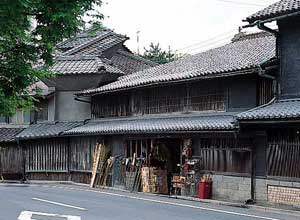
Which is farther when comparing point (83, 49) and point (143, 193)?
point (83, 49)

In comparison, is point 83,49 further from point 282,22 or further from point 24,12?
point 24,12

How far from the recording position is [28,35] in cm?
750

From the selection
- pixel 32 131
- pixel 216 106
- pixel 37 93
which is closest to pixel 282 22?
pixel 216 106

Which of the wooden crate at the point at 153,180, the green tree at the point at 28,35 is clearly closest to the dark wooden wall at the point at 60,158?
the wooden crate at the point at 153,180

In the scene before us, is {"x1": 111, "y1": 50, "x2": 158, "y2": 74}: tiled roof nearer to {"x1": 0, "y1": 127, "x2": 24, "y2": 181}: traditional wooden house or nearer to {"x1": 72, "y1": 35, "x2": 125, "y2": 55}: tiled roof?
{"x1": 72, "y1": 35, "x2": 125, "y2": 55}: tiled roof

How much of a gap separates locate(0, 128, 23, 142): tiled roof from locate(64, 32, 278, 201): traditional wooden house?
6.76 m

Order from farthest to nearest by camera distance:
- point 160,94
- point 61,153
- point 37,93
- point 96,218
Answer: point 61,153, point 160,94, point 96,218, point 37,93

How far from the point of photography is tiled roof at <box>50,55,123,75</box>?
1242 inches

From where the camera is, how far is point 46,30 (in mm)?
6965

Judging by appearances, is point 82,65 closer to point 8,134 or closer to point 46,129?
point 46,129

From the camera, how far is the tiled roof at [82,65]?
104 ft

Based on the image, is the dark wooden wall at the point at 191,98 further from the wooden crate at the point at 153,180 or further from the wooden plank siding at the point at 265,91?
the wooden crate at the point at 153,180

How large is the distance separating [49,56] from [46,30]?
1.03 metres

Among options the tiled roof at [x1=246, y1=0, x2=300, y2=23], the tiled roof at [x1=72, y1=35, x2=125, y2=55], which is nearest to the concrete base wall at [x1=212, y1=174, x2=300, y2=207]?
the tiled roof at [x1=246, y1=0, x2=300, y2=23]
